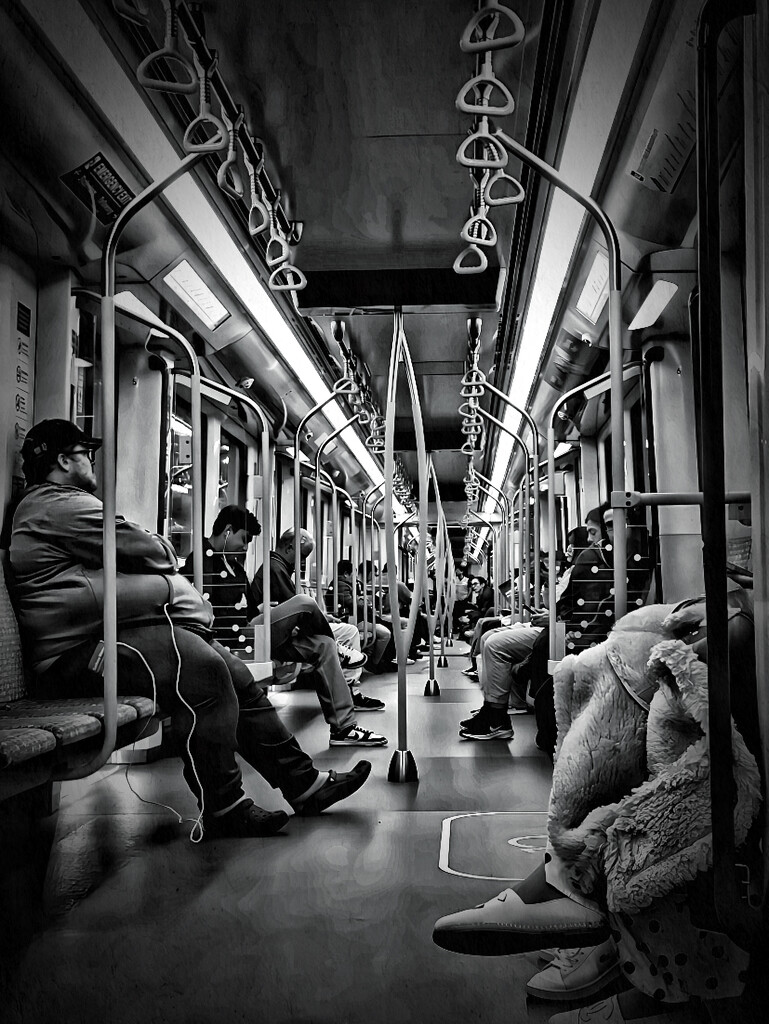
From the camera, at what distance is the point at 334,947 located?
1498mm

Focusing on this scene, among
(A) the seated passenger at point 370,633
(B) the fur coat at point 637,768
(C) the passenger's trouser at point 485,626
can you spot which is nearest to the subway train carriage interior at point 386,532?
(B) the fur coat at point 637,768

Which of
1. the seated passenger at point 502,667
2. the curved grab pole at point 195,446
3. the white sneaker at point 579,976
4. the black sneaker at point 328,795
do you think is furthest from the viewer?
the seated passenger at point 502,667

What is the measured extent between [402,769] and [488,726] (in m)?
1.18

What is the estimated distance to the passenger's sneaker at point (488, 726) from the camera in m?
4.05

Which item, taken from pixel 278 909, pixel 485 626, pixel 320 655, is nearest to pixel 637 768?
pixel 278 909

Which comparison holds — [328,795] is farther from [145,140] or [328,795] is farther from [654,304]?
[145,140]

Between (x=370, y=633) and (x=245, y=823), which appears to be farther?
(x=370, y=633)

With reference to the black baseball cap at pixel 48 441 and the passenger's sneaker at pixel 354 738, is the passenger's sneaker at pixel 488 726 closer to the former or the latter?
the passenger's sneaker at pixel 354 738

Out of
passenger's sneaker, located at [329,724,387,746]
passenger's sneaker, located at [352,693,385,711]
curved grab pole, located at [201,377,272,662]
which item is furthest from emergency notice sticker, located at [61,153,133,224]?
passenger's sneaker, located at [352,693,385,711]

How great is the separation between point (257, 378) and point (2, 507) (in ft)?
9.04

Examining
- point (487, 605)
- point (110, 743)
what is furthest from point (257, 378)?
point (487, 605)

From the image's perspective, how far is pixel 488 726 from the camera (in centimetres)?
411

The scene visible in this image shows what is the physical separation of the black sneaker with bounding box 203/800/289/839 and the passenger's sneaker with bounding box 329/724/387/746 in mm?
1450

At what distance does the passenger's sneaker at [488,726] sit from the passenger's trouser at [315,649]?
1.90 ft
